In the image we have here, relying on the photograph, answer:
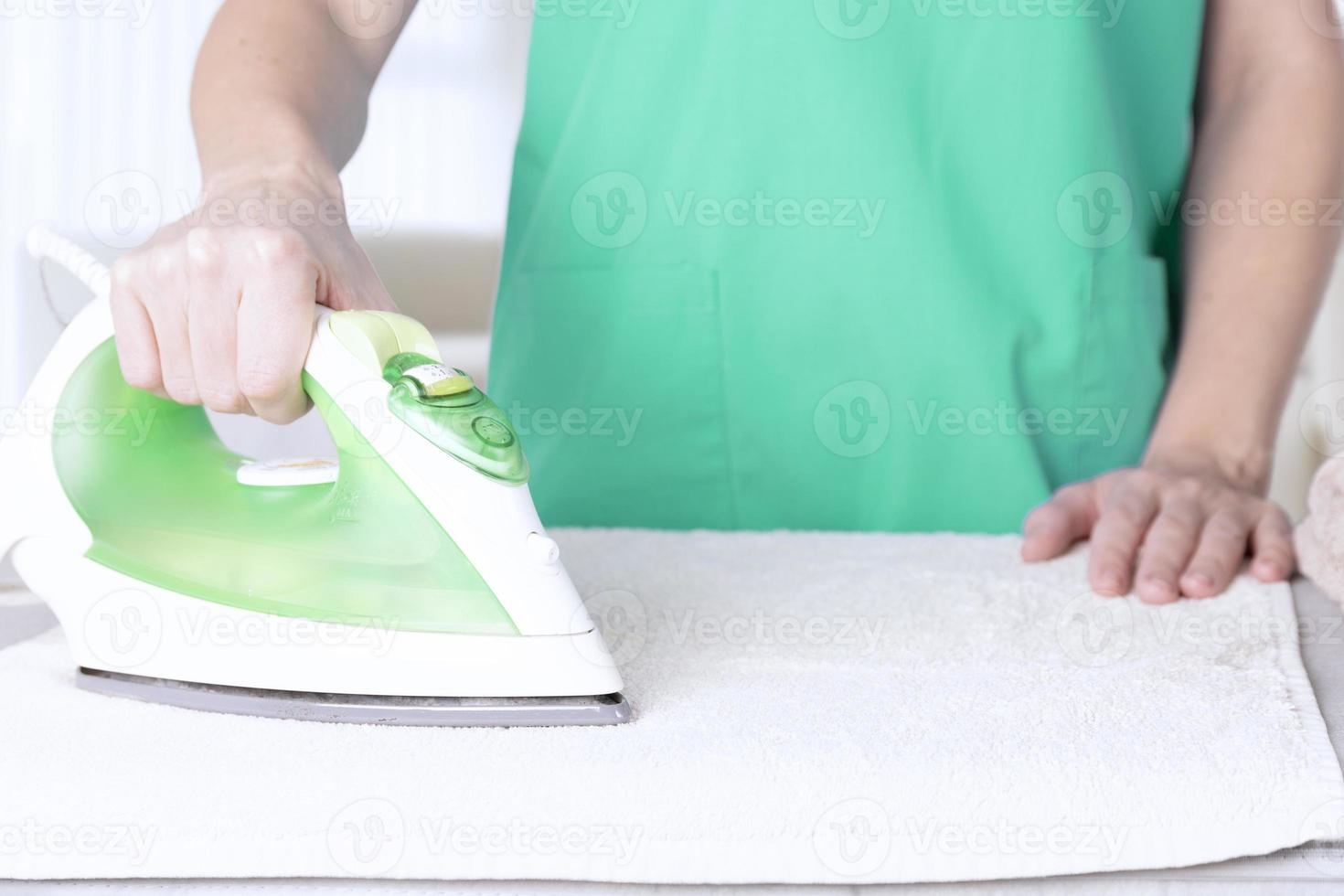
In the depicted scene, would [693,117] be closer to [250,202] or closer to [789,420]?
[789,420]

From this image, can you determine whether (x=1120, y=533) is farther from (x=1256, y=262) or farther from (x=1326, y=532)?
(x=1256, y=262)

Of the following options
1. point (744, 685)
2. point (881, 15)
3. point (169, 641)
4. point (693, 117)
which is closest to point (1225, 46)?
point (881, 15)

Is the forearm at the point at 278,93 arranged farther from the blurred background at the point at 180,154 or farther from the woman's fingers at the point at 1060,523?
the blurred background at the point at 180,154

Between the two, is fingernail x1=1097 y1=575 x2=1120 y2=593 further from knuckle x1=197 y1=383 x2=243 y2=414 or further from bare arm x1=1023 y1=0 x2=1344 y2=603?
knuckle x1=197 y1=383 x2=243 y2=414

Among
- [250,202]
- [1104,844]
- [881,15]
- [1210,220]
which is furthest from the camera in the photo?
[1210,220]

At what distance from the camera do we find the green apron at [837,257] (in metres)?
1.21

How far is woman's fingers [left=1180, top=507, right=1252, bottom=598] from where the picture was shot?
956 mm

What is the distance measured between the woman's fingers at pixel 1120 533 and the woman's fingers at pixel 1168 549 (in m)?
0.01

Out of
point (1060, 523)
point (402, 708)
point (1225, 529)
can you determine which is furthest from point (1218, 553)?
point (402, 708)

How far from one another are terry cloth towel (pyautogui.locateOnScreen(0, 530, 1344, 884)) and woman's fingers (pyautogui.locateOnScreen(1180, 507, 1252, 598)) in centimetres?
14

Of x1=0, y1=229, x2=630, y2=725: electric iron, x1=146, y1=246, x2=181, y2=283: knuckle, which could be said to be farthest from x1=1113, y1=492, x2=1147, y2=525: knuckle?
x1=146, y1=246, x2=181, y2=283: knuckle

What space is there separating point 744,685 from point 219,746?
0.30 m

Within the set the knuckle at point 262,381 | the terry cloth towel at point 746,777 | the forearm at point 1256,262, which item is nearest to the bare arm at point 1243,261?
the forearm at point 1256,262

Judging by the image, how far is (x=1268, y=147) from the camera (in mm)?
1291
